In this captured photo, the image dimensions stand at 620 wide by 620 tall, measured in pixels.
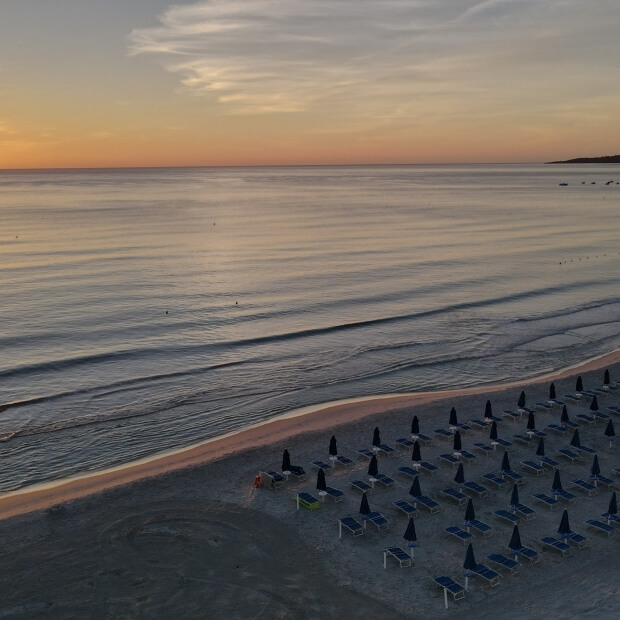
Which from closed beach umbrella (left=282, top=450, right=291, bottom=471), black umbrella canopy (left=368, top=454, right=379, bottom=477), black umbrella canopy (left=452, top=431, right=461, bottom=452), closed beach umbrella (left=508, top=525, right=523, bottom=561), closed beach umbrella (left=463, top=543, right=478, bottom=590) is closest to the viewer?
closed beach umbrella (left=463, top=543, right=478, bottom=590)

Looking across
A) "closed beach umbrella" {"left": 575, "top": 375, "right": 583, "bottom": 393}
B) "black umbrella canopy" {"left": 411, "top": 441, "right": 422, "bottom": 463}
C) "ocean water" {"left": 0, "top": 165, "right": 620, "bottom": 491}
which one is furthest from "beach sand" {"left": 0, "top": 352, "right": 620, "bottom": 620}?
"closed beach umbrella" {"left": 575, "top": 375, "right": 583, "bottom": 393}

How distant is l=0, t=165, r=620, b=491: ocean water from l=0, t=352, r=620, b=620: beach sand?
12.0 feet

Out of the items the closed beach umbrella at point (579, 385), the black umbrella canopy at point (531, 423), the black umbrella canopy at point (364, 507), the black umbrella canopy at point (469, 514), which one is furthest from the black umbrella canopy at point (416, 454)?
the closed beach umbrella at point (579, 385)

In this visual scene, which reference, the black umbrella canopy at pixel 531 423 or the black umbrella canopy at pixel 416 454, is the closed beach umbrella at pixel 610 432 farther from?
the black umbrella canopy at pixel 416 454

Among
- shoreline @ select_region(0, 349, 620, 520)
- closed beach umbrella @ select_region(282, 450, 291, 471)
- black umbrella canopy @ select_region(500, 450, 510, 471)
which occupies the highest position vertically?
closed beach umbrella @ select_region(282, 450, 291, 471)

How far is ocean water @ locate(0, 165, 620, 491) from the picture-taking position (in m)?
27.6

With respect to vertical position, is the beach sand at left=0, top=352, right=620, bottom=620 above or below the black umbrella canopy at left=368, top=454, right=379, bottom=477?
below

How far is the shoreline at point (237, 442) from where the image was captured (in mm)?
20328

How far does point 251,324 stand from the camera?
141ft

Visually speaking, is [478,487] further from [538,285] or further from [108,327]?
[538,285]

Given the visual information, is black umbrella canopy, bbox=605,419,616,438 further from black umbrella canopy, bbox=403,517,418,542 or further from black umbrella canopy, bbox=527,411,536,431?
black umbrella canopy, bbox=403,517,418,542

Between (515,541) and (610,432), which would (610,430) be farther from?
(515,541)

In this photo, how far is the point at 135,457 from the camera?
2336 centimetres

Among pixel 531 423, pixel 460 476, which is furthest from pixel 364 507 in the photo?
pixel 531 423
